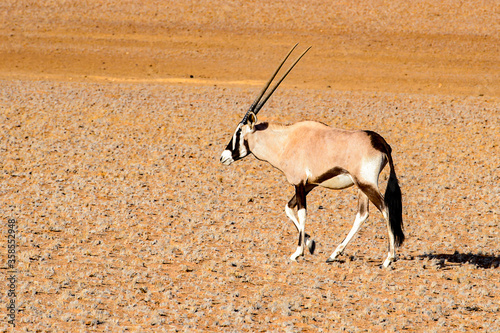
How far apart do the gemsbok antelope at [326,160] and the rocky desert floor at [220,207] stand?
606 mm

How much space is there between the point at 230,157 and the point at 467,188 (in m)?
5.68

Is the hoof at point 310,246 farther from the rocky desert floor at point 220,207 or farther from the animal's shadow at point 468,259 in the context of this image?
the animal's shadow at point 468,259

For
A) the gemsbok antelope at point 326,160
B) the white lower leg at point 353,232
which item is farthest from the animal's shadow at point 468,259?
the white lower leg at point 353,232

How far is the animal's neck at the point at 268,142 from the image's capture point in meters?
8.60

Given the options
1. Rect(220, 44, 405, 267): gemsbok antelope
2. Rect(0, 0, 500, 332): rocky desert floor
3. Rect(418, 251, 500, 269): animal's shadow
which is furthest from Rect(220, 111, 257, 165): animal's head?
Rect(418, 251, 500, 269): animal's shadow

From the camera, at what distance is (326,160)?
8000 mm

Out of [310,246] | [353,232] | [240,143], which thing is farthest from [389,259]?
[240,143]

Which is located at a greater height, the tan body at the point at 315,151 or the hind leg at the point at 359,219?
the tan body at the point at 315,151

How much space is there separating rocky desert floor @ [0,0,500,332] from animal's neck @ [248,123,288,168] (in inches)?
49.4

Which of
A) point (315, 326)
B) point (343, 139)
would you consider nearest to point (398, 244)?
point (343, 139)

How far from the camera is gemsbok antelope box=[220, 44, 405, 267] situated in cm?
776

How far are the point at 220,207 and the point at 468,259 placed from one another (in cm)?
409

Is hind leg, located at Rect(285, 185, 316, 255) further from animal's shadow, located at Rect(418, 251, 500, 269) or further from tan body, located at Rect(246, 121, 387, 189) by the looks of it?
animal's shadow, located at Rect(418, 251, 500, 269)

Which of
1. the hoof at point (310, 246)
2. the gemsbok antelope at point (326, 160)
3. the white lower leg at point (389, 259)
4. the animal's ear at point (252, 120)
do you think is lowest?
the white lower leg at point (389, 259)
